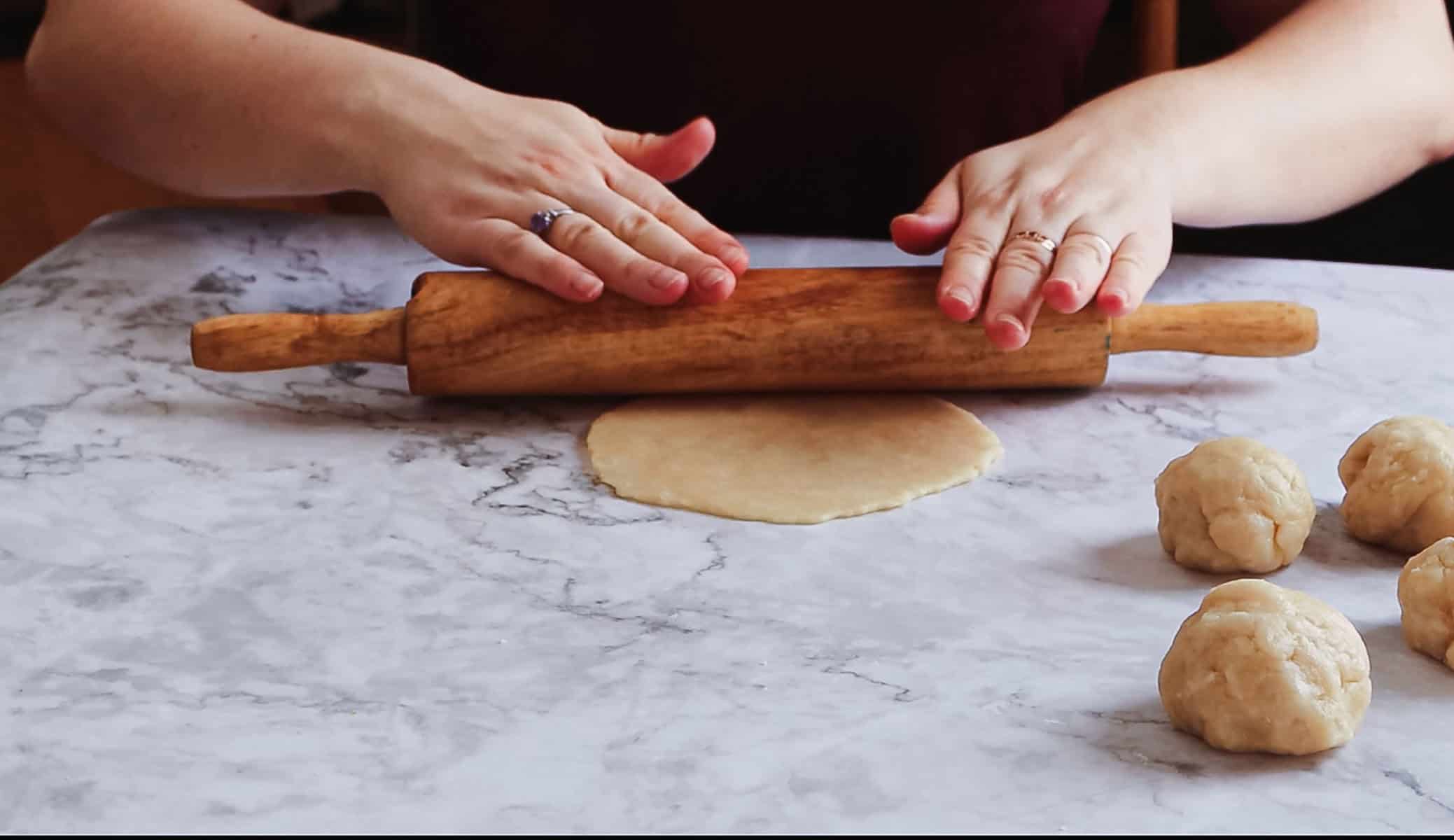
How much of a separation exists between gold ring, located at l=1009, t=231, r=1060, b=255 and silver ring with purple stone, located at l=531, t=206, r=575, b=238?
399mm

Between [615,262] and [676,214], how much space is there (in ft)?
0.38

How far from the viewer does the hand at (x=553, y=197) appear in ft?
4.04

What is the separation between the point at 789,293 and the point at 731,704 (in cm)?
48

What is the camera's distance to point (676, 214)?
4.33 feet

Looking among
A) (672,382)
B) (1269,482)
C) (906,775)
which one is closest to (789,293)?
(672,382)

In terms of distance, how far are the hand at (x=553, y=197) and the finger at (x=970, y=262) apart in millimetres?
180

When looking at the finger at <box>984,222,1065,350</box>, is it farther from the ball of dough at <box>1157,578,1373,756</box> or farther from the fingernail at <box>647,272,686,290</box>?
the ball of dough at <box>1157,578,1373,756</box>

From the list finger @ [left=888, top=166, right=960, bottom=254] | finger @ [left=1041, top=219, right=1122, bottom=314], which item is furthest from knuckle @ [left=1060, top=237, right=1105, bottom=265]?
finger @ [left=888, top=166, right=960, bottom=254]

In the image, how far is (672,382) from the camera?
1.24m

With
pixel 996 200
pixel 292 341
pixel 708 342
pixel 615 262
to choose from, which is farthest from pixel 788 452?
pixel 292 341

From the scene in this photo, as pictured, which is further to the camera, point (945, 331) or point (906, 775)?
point (945, 331)

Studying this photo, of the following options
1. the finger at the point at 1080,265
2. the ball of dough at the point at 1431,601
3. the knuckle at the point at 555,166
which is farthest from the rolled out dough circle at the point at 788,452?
the ball of dough at the point at 1431,601

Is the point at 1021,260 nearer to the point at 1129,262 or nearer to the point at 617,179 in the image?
the point at 1129,262

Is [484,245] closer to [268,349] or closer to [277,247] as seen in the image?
[268,349]
